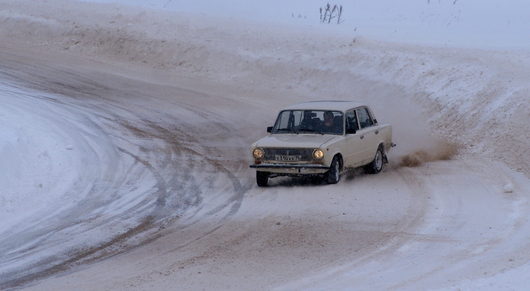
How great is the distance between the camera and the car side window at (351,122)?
16.8 metres

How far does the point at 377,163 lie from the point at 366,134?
2.45 ft

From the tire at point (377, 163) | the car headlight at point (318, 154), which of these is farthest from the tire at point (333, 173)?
the tire at point (377, 163)

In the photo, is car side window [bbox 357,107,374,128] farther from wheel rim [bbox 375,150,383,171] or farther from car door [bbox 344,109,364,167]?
wheel rim [bbox 375,150,383,171]

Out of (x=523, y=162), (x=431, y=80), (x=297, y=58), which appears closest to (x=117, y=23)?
(x=297, y=58)

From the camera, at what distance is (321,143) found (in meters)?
15.8

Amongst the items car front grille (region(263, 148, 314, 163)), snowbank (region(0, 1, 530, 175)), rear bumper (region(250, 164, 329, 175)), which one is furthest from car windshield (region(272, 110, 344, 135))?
snowbank (region(0, 1, 530, 175))

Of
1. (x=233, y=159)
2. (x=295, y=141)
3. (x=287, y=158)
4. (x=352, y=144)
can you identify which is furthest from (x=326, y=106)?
(x=233, y=159)

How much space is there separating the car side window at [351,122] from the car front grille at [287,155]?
4.63 feet

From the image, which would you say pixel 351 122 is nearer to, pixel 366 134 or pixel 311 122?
pixel 366 134

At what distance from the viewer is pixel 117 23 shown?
34.9 metres

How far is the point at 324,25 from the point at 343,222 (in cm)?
2758

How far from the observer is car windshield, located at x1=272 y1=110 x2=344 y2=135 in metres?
16.6

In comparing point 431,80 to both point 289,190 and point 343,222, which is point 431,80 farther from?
point 343,222

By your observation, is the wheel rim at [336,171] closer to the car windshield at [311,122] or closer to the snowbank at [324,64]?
the car windshield at [311,122]
